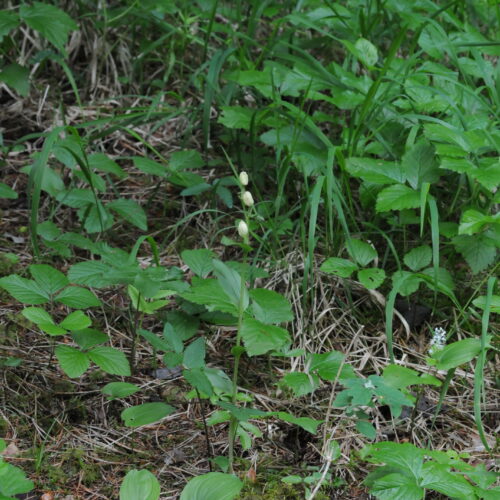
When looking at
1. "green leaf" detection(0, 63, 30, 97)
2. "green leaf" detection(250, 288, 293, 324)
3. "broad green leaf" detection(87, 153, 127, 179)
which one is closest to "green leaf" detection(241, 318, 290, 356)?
"green leaf" detection(250, 288, 293, 324)

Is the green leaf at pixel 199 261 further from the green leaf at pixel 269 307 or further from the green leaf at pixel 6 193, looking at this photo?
the green leaf at pixel 6 193

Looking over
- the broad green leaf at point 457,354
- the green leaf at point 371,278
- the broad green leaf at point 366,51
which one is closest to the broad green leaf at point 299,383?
the broad green leaf at point 457,354

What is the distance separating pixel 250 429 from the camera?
6.20 ft

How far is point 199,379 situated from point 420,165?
115 centimetres

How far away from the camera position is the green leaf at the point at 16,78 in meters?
2.88

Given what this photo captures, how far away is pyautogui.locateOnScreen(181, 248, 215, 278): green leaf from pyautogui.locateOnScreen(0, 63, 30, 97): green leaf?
1.11 meters

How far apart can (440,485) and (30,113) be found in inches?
97.7

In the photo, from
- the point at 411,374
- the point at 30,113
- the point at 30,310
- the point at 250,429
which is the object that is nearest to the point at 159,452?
the point at 250,429

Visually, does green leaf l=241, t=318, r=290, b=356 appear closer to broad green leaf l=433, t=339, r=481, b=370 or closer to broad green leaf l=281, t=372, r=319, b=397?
broad green leaf l=281, t=372, r=319, b=397

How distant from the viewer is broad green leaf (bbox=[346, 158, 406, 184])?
7.71ft

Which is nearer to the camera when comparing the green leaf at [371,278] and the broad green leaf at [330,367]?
the broad green leaf at [330,367]

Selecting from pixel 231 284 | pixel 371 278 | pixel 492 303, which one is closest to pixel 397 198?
Result: pixel 371 278

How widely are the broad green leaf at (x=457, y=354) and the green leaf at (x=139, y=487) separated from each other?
2.66ft

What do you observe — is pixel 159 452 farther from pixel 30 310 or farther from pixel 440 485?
pixel 440 485
